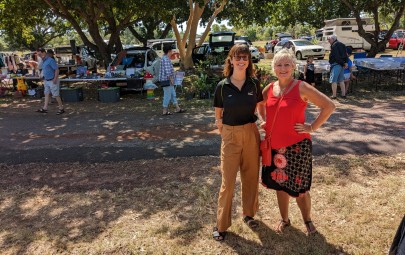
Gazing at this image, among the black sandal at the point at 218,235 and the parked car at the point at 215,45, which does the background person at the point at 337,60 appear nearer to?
the black sandal at the point at 218,235

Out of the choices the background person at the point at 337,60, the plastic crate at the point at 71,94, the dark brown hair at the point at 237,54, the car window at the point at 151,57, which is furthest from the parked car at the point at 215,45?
the dark brown hair at the point at 237,54

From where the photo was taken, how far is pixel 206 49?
20141 millimetres

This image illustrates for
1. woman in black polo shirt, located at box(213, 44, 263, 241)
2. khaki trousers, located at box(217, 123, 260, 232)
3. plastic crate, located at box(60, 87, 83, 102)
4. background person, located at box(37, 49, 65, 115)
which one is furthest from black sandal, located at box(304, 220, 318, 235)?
plastic crate, located at box(60, 87, 83, 102)

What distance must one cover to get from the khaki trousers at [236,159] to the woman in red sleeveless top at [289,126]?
0.13m

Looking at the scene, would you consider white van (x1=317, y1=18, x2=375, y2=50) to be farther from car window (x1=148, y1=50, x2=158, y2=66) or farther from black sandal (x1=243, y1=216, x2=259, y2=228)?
black sandal (x1=243, y1=216, x2=259, y2=228)

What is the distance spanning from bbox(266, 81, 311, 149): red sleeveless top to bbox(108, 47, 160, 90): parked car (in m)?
9.38

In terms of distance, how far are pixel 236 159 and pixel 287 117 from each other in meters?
0.61

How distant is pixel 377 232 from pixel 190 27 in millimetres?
16452

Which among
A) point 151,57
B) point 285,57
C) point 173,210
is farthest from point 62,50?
point 285,57

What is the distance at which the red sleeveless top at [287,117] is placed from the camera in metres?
A: 3.00

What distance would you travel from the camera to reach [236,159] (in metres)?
3.27

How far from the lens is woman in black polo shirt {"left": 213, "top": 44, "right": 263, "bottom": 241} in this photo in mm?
3166

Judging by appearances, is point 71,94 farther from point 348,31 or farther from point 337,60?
point 348,31

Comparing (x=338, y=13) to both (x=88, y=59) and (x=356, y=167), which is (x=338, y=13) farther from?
(x=356, y=167)
